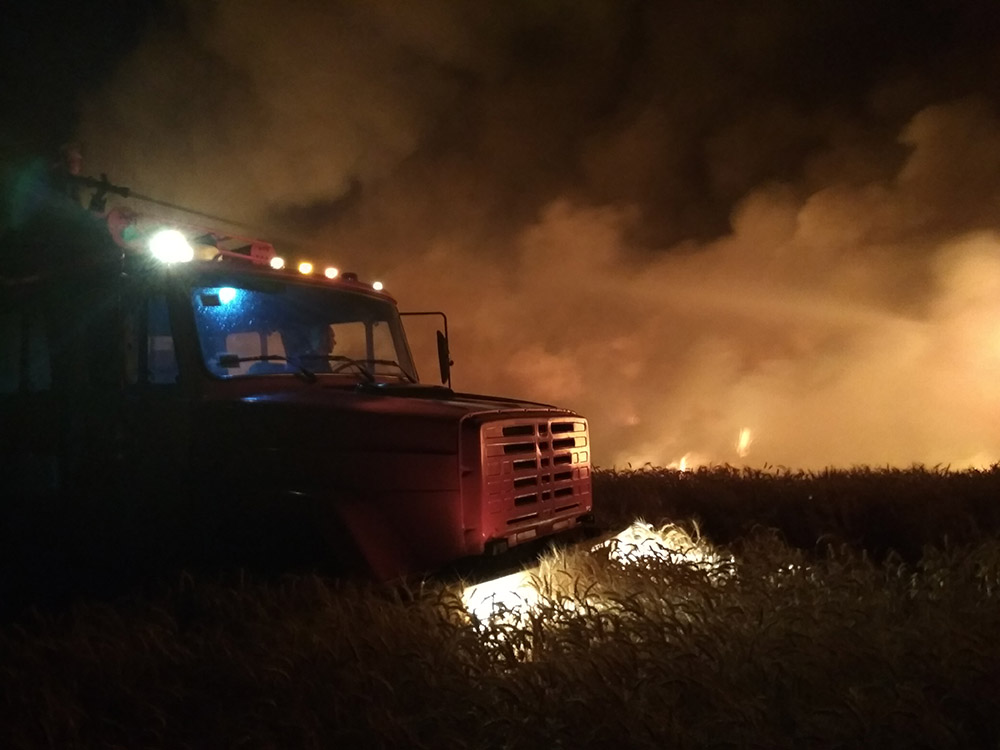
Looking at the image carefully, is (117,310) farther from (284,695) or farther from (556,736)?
(556,736)

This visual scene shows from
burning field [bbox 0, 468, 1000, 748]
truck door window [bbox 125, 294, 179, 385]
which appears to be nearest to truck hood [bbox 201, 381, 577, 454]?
truck door window [bbox 125, 294, 179, 385]

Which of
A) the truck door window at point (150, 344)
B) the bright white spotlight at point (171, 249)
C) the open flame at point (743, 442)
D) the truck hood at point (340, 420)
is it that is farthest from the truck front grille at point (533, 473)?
the open flame at point (743, 442)

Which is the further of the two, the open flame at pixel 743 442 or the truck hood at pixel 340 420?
the open flame at pixel 743 442

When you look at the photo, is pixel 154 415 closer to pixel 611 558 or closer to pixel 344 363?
pixel 344 363

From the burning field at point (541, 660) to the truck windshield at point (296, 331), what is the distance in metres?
1.27

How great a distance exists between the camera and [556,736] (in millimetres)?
3197

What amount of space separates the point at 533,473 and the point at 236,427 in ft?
5.36

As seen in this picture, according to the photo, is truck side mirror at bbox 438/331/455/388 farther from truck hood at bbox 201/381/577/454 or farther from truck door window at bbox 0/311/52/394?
truck door window at bbox 0/311/52/394

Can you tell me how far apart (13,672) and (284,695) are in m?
1.31

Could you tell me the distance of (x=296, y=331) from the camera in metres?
5.43

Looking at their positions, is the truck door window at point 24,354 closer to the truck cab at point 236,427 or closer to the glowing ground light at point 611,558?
the truck cab at point 236,427

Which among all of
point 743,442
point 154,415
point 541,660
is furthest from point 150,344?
point 743,442

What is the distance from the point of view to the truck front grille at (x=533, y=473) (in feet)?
14.7

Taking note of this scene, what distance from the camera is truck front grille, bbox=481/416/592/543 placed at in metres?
4.48
